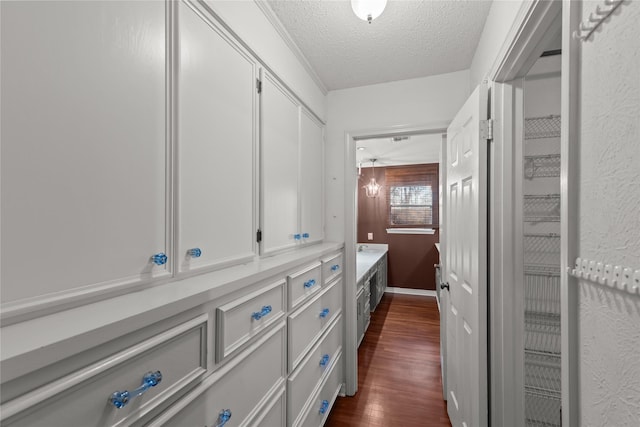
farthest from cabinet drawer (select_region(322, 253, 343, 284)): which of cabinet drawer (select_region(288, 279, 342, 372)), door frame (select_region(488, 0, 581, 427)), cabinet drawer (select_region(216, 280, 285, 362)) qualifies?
door frame (select_region(488, 0, 581, 427))

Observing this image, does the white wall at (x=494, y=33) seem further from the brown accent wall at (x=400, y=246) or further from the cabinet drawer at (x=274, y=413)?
the brown accent wall at (x=400, y=246)

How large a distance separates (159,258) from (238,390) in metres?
0.54

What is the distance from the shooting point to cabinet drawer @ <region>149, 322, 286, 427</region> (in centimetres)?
76

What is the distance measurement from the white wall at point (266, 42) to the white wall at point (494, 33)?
3.64ft

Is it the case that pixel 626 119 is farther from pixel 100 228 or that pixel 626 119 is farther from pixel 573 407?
pixel 100 228

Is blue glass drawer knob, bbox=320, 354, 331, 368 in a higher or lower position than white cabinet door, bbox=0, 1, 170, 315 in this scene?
lower

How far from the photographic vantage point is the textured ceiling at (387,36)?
151 cm

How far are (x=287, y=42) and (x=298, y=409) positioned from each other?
209 centimetres

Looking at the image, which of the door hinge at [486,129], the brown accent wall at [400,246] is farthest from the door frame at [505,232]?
the brown accent wall at [400,246]

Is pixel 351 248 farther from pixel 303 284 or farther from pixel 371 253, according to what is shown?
pixel 371 253

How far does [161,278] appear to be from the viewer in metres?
0.88

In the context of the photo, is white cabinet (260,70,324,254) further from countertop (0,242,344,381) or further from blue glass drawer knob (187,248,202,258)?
countertop (0,242,344,381)

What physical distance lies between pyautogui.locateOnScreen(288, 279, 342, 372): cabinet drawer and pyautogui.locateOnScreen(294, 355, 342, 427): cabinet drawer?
0.34m

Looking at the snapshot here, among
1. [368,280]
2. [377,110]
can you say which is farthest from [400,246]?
[377,110]
